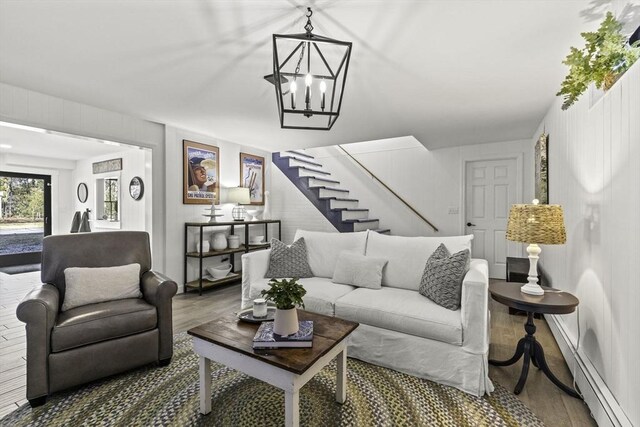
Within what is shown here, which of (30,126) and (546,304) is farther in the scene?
(30,126)

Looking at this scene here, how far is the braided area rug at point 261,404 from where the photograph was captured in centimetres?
165

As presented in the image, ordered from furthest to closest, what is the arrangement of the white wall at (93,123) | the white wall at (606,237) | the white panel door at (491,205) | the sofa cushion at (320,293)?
the white panel door at (491,205)
the white wall at (93,123)
the sofa cushion at (320,293)
the white wall at (606,237)

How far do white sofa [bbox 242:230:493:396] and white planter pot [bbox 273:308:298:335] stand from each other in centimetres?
78

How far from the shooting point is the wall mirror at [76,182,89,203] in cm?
640

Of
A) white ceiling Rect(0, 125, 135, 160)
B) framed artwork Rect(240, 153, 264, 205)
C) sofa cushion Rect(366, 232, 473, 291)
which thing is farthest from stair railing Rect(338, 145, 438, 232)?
white ceiling Rect(0, 125, 135, 160)

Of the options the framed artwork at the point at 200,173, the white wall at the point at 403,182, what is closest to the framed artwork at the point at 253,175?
the white wall at the point at 403,182

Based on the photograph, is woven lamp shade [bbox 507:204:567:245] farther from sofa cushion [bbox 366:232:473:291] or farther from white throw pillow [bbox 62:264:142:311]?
white throw pillow [bbox 62:264:142:311]

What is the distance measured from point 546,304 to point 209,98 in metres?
3.19

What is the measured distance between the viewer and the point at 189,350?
7.97 ft

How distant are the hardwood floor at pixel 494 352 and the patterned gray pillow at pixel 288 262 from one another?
0.86 meters

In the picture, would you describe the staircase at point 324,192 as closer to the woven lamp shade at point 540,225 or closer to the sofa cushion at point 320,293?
the sofa cushion at point 320,293

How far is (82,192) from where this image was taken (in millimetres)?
6480

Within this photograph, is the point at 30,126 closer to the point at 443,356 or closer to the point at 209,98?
the point at 209,98

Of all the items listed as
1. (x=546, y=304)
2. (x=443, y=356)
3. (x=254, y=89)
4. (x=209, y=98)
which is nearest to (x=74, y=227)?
(x=209, y=98)
